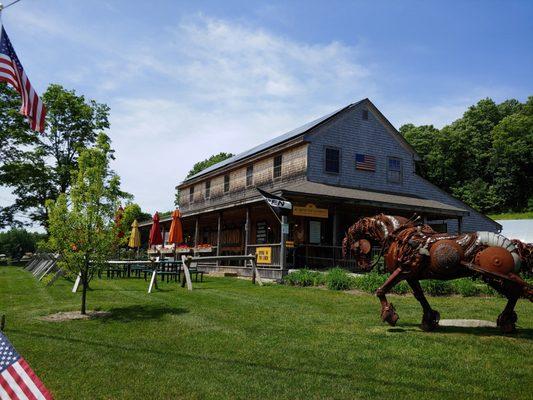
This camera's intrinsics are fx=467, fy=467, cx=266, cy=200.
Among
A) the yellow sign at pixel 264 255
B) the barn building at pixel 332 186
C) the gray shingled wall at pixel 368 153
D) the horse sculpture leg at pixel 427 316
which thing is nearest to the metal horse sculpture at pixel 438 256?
the horse sculpture leg at pixel 427 316

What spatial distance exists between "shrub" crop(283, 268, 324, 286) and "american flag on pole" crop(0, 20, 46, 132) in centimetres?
1039

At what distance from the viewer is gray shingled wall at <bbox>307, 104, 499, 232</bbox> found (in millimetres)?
24484

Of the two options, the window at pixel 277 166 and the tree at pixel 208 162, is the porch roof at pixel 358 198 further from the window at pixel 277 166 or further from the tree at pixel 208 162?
the tree at pixel 208 162

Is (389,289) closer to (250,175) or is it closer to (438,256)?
(438,256)

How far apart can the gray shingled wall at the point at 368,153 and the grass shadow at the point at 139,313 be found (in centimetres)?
1459

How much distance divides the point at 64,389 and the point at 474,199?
2245 inches

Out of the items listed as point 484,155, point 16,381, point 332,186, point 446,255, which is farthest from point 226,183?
point 484,155

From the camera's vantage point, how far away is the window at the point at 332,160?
24.8 meters

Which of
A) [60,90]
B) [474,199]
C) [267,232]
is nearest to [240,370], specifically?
[267,232]

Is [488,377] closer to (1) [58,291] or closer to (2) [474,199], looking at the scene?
(1) [58,291]

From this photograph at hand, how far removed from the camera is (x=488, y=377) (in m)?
5.32

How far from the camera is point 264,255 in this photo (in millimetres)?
19906

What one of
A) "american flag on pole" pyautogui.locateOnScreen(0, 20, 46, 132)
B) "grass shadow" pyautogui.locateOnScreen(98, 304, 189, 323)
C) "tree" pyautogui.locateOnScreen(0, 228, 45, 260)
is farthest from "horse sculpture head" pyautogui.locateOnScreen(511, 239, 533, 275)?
"tree" pyautogui.locateOnScreen(0, 228, 45, 260)

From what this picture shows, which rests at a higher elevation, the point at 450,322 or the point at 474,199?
the point at 474,199
